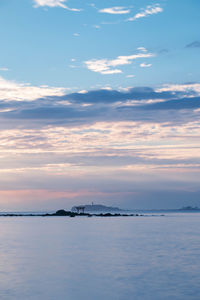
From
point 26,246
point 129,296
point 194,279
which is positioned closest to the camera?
point 129,296

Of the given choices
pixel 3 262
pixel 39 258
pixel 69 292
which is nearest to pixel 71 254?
pixel 39 258

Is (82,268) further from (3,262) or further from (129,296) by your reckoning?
(129,296)

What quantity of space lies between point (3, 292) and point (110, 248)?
20.2 metres

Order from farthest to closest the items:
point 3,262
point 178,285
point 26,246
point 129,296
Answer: point 26,246 → point 3,262 → point 178,285 → point 129,296

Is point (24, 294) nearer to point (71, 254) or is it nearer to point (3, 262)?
point (3, 262)

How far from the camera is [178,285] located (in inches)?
899

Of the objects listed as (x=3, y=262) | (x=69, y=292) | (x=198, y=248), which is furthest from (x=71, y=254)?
(x=69, y=292)

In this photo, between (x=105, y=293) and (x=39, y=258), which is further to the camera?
(x=39, y=258)

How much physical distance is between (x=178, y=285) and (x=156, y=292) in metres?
2.25

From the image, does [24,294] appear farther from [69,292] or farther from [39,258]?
[39,258]

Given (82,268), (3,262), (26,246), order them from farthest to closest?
(26,246) < (3,262) < (82,268)

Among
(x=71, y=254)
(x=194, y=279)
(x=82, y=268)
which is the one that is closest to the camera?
(x=194, y=279)

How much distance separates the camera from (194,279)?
24578 mm

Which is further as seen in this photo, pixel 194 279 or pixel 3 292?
pixel 194 279
